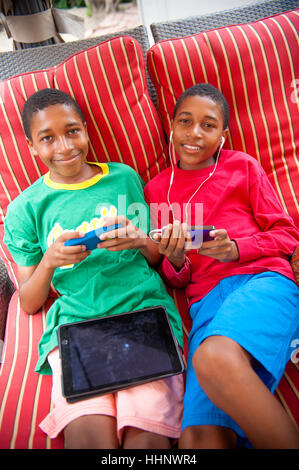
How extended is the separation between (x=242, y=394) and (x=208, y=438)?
14 cm

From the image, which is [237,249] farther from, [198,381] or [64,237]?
[64,237]

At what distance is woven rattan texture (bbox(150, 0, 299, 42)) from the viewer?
1371mm

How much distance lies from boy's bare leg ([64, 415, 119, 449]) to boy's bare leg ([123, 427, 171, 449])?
0.11 feet

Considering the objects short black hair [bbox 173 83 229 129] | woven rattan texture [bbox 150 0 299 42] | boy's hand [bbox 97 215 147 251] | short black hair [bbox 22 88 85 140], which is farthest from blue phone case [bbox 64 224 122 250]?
woven rattan texture [bbox 150 0 299 42]

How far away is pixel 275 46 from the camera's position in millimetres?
1239

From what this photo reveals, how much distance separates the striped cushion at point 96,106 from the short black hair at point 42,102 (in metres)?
0.08

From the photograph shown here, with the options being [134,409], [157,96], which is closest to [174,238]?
[134,409]

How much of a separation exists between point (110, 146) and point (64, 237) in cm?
53

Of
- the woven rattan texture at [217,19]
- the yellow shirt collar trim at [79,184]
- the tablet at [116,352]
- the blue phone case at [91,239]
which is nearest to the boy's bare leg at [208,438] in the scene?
the tablet at [116,352]

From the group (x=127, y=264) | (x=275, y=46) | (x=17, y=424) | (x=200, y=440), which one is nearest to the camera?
(x=200, y=440)

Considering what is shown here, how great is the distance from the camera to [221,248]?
0.93m

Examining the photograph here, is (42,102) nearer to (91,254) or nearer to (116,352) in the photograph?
(91,254)

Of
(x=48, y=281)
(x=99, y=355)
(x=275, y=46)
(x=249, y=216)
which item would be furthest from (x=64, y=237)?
(x=275, y=46)

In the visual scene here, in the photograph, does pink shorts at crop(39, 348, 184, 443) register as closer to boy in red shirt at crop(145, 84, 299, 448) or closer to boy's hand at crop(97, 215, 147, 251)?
boy in red shirt at crop(145, 84, 299, 448)
